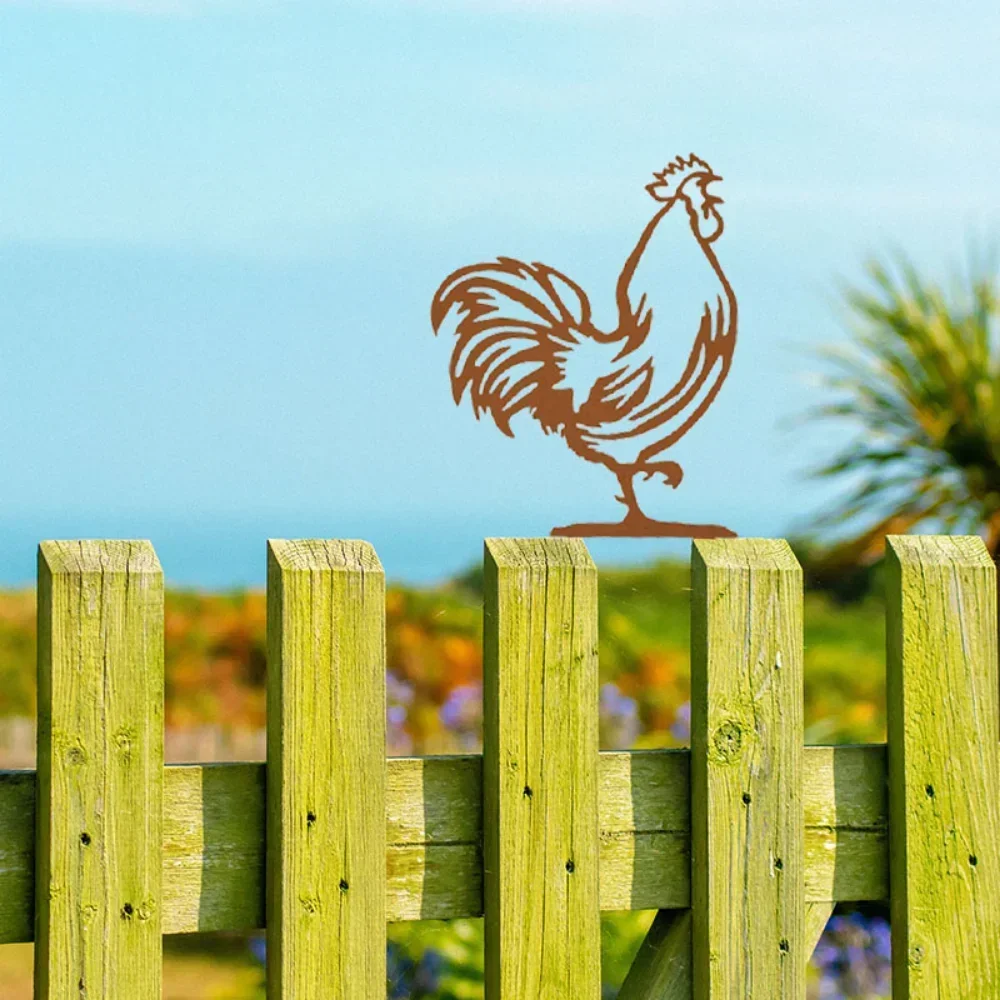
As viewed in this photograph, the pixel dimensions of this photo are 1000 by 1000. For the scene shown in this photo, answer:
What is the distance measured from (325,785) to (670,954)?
1.74 ft

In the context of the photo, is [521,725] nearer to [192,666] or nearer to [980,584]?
[980,584]

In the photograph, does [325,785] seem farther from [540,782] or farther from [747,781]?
[747,781]

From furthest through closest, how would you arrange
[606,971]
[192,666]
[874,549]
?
1. [192,666]
2. [874,549]
3. [606,971]

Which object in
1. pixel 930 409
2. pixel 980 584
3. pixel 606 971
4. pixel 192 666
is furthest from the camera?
pixel 192 666

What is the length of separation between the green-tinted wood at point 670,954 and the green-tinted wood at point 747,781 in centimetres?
2

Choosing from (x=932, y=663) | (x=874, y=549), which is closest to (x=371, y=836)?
(x=932, y=663)

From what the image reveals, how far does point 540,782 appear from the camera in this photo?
1.79m

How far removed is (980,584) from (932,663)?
0.13m

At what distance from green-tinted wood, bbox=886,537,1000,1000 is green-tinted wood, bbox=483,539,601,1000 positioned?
17.5 inches

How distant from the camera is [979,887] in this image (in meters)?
1.96

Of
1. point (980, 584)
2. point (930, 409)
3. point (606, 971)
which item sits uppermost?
point (930, 409)

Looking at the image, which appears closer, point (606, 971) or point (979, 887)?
point (979, 887)

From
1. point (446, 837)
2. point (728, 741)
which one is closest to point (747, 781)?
point (728, 741)

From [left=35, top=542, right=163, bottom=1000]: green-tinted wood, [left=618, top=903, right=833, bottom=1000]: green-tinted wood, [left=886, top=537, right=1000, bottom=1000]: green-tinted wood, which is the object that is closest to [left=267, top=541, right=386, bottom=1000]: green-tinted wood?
[left=35, top=542, right=163, bottom=1000]: green-tinted wood
